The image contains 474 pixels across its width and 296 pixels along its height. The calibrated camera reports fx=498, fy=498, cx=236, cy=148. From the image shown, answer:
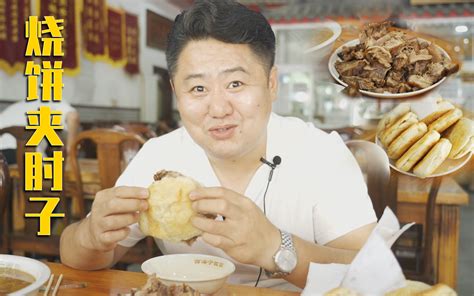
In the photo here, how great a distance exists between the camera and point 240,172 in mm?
1206

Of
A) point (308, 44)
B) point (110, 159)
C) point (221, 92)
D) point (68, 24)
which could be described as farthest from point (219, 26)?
point (110, 159)

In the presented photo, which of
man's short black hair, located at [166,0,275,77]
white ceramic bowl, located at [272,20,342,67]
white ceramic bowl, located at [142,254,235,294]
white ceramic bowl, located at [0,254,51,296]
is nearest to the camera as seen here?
white ceramic bowl, located at [0,254,51,296]

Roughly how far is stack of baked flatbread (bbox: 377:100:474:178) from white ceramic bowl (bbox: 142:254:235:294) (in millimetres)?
488

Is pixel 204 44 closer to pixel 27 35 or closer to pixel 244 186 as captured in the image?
pixel 244 186

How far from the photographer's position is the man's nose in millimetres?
1028

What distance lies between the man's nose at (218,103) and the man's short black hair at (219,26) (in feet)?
0.36

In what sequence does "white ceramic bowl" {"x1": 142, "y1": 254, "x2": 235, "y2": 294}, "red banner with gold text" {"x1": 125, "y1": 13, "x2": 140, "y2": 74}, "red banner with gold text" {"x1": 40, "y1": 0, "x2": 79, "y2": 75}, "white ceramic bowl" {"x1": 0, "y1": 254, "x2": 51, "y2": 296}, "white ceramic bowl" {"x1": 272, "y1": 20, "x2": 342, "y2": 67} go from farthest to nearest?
"red banner with gold text" {"x1": 125, "y1": 13, "x2": 140, "y2": 74} < "red banner with gold text" {"x1": 40, "y1": 0, "x2": 79, "y2": 75} < "white ceramic bowl" {"x1": 272, "y1": 20, "x2": 342, "y2": 67} < "white ceramic bowl" {"x1": 142, "y1": 254, "x2": 235, "y2": 294} < "white ceramic bowl" {"x1": 0, "y1": 254, "x2": 51, "y2": 296}

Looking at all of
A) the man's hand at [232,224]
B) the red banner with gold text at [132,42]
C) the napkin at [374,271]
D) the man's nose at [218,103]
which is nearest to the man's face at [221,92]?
the man's nose at [218,103]

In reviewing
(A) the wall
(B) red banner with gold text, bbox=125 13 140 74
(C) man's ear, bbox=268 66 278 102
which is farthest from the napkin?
(B) red banner with gold text, bbox=125 13 140 74

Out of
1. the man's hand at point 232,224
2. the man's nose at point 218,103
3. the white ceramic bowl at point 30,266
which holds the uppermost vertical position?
the man's nose at point 218,103

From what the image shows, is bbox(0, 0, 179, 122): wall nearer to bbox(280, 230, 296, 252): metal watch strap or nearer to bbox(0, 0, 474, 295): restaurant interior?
bbox(0, 0, 474, 295): restaurant interior

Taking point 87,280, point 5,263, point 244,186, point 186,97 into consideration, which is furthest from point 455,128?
point 5,263

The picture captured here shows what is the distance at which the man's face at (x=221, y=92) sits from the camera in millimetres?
1028

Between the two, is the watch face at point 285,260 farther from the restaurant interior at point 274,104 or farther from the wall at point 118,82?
the wall at point 118,82
